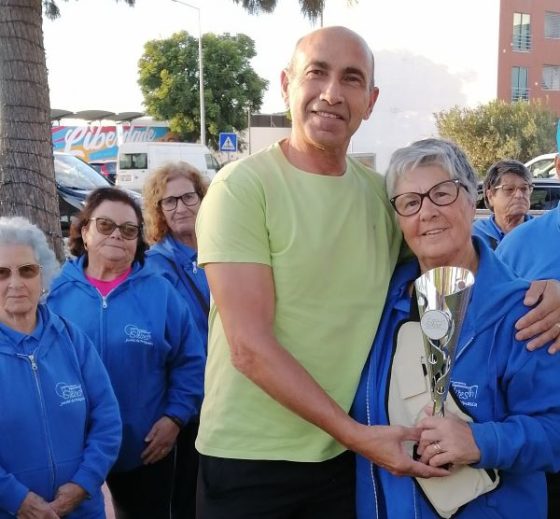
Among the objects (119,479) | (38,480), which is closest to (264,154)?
(38,480)

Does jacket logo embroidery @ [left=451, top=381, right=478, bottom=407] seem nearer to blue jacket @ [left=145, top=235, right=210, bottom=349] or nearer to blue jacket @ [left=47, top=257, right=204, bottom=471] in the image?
blue jacket @ [left=47, top=257, right=204, bottom=471]

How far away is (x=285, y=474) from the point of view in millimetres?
2014

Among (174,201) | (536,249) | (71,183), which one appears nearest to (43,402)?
(174,201)

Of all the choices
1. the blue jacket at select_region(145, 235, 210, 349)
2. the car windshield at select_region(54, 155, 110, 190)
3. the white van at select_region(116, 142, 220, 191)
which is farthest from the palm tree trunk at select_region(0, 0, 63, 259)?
the white van at select_region(116, 142, 220, 191)

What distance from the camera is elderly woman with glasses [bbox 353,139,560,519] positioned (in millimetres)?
1779

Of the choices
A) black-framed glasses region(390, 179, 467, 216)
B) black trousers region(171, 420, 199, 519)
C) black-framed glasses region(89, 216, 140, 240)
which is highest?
black-framed glasses region(390, 179, 467, 216)

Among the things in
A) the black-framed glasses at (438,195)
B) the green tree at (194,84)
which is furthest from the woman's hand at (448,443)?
the green tree at (194,84)

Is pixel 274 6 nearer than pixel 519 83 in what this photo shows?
Yes

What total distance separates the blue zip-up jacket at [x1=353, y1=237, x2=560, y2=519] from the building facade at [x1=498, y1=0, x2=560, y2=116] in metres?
38.3

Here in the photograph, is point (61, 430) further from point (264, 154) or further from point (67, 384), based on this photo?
point (264, 154)

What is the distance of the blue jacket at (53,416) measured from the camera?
2385 mm

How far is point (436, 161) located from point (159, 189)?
1.94m

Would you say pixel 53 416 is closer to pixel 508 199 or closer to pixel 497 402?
pixel 497 402

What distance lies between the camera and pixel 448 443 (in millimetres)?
1727
